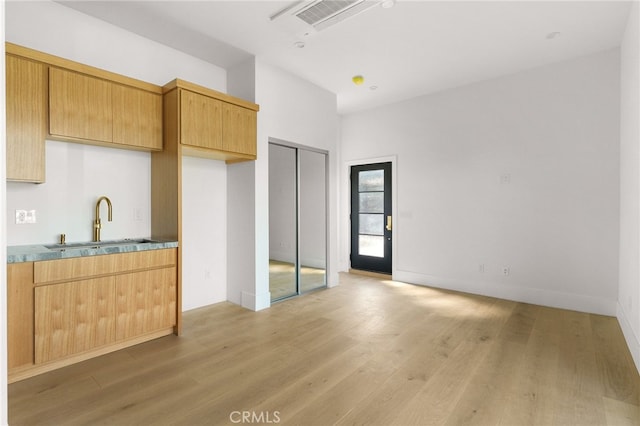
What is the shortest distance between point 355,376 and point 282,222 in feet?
7.99

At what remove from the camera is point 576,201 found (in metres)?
4.04

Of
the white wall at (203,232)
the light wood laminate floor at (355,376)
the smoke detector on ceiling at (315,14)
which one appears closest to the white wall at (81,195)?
the white wall at (203,232)

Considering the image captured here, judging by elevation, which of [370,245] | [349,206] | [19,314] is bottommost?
[19,314]

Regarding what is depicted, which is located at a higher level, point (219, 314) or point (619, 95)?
point (619, 95)

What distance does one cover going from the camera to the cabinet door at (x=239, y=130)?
3715 mm

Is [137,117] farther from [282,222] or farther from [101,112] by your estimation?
[282,222]

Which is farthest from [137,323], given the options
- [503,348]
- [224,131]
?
[503,348]

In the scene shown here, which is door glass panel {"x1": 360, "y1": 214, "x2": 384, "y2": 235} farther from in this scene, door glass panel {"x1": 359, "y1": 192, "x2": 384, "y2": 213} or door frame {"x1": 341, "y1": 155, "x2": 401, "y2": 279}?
door frame {"x1": 341, "y1": 155, "x2": 401, "y2": 279}

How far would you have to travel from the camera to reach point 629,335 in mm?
3014

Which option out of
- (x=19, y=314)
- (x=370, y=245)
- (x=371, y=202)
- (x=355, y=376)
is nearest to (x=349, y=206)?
(x=371, y=202)

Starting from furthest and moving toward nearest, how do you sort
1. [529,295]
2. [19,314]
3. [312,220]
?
[312,220], [529,295], [19,314]

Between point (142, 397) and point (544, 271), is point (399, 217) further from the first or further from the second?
point (142, 397)

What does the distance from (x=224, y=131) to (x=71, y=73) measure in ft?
4.60

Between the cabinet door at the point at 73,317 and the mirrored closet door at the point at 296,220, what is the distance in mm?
1913
